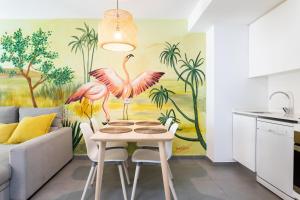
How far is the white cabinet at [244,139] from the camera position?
2.78m

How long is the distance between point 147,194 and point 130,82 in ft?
6.36

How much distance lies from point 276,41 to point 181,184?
2.15m

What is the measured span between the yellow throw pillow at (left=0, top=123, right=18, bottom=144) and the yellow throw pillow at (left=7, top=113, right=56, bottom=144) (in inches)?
3.0

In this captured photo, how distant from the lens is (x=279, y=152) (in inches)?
→ 89.0

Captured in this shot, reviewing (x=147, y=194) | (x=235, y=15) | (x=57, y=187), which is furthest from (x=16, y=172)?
(x=235, y=15)

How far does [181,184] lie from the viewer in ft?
8.69

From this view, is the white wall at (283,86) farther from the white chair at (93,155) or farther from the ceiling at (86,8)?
the white chair at (93,155)

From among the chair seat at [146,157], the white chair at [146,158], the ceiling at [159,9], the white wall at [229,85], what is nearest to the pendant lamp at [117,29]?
the ceiling at [159,9]

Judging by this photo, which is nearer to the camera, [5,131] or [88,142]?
[88,142]

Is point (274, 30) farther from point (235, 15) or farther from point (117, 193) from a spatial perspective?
point (117, 193)

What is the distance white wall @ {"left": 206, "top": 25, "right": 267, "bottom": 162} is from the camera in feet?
10.9

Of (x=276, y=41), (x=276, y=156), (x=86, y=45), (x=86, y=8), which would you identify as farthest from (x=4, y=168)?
(x=276, y=41)

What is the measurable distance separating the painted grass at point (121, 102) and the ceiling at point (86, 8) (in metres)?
1.10

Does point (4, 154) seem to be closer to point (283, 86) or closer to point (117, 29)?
point (117, 29)
